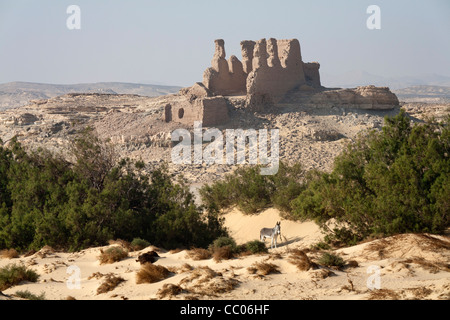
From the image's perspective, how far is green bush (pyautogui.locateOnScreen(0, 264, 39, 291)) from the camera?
9.32 meters

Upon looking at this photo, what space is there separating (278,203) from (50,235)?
747cm

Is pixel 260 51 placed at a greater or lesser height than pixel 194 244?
greater

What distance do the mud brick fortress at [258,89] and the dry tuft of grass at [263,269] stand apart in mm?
23943

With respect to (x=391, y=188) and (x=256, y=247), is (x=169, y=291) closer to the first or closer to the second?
(x=256, y=247)

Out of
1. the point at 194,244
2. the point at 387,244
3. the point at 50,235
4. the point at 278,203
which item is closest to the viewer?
the point at 387,244

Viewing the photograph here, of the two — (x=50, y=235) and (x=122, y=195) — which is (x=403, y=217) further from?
(x=50, y=235)

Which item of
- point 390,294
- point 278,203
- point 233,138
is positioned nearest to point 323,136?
point 233,138

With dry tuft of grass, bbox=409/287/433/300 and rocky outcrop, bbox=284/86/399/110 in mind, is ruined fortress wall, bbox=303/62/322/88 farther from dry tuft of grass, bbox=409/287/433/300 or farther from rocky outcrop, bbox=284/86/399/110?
dry tuft of grass, bbox=409/287/433/300

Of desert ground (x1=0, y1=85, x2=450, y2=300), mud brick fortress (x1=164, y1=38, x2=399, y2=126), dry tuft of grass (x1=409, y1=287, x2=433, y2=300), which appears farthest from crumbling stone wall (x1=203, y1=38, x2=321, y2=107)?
dry tuft of grass (x1=409, y1=287, x2=433, y2=300)

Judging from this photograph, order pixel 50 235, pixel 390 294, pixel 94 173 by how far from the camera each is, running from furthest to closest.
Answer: pixel 94 173 → pixel 50 235 → pixel 390 294

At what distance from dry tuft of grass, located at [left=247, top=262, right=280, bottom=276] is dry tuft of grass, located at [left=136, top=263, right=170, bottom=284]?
1.45 m

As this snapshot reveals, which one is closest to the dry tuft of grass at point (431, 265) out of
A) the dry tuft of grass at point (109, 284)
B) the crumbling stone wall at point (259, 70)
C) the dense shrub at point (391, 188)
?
the dense shrub at point (391, 188)

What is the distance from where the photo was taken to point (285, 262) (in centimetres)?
908

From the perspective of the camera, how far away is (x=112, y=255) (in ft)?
35.1
